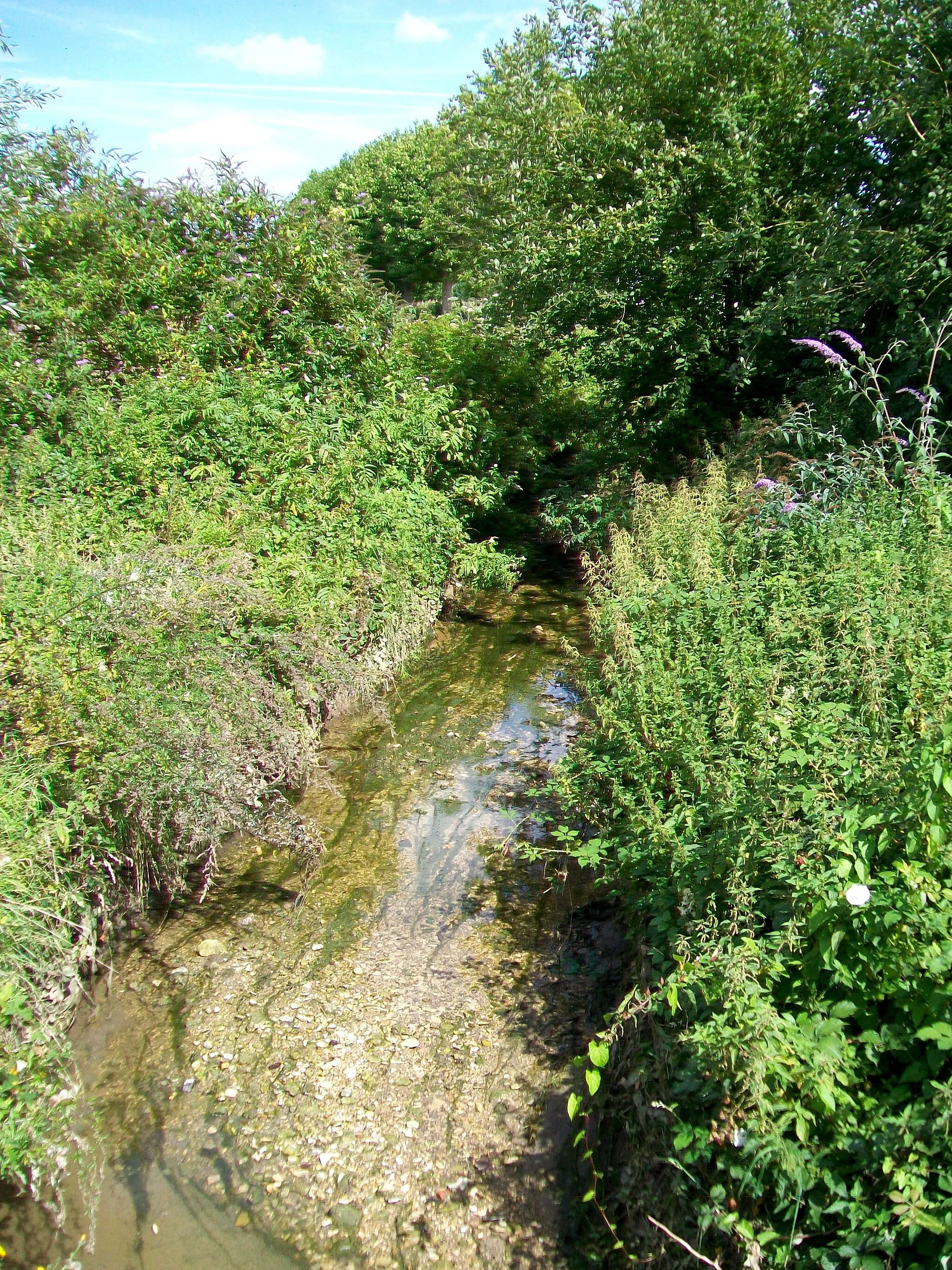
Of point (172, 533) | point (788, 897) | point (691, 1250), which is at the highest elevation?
point (172, 533)

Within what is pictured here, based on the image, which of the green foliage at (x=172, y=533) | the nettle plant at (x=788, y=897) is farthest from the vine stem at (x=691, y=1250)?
the green foliage at (x=172, y=533)

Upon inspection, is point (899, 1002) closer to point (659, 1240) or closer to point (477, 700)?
point (659, 1240)

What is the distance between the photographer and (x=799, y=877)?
2.74 meters

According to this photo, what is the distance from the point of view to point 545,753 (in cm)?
711

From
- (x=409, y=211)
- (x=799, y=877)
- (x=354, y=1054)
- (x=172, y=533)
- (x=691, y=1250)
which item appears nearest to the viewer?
(x=691, y=1250)

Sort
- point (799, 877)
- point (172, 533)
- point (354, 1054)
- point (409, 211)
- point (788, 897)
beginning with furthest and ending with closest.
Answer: point (409, 211), point (172, 533), point (354, 1054), point (788, 897), point (799, 877)

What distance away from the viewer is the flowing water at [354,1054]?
344cm

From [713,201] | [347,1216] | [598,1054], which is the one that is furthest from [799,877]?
[713,201]

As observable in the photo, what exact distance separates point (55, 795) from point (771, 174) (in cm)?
939

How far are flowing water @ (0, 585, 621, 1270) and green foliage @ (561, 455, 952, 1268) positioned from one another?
0.61m

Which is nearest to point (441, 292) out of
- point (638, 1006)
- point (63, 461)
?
point (63, 461)

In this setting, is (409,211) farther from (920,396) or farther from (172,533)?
(920,396)

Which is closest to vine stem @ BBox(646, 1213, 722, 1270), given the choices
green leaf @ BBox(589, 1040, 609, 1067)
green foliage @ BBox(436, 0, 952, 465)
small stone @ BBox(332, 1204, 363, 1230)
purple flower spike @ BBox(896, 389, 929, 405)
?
green leaf @ BBox(589, 1040, 609, 1067)

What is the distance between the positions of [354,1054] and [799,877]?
2.55 meters
